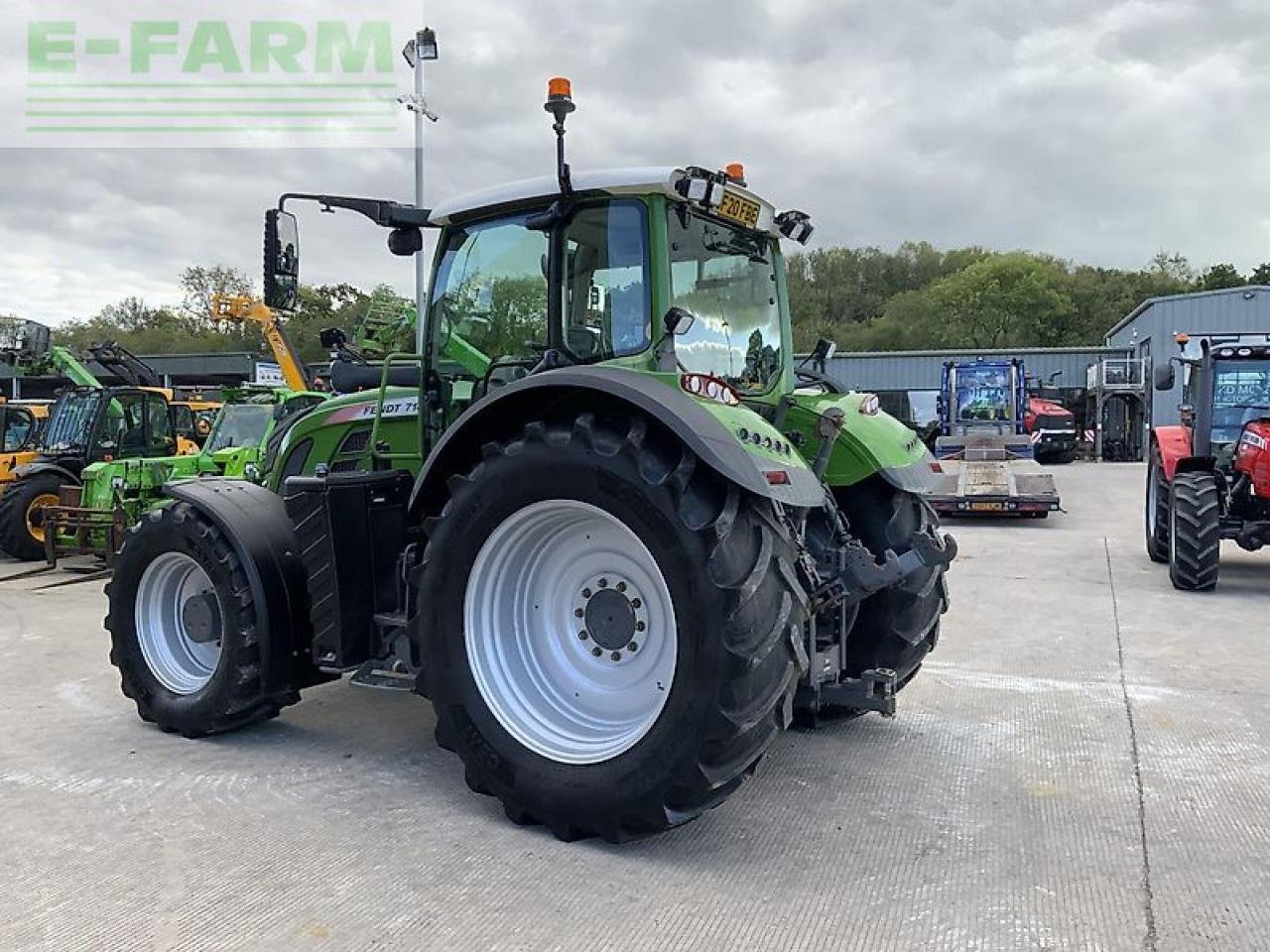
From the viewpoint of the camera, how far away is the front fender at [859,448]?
15.1 feet

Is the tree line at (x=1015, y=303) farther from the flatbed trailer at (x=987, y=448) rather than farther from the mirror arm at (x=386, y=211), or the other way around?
the mirror arm at (x=386, y=211)

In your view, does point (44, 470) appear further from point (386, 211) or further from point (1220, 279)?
point (1220, 279)

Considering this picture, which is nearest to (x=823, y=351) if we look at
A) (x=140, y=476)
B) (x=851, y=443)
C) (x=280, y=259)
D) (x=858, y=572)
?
(x=851, y=443)

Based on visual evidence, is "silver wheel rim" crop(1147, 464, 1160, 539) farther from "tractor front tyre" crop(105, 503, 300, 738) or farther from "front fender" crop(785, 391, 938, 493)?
"tractor front tyre" crop(105, 503, 300, 738)

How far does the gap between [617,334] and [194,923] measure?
8.04 feet

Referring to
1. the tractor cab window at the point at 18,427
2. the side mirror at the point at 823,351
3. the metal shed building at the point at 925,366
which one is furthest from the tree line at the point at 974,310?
the side mirror at the point at 823,351

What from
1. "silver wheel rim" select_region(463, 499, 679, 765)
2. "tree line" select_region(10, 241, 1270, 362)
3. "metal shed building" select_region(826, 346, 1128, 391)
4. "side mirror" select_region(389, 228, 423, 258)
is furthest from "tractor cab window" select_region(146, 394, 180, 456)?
"tree line" select_region(10, 241, 1270, 362)

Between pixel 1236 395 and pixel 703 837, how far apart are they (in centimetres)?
884

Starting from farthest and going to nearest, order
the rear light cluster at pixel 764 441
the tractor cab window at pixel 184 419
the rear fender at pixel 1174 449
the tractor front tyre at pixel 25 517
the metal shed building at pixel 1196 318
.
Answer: the metal shed building at pixel 1196 318 < the tractor cab window at pixel 184 419 < the tractor front tyre at pixel 25 517 < the rear fender at pixel 1174 449 < the rear light cluster at pixel 764 441

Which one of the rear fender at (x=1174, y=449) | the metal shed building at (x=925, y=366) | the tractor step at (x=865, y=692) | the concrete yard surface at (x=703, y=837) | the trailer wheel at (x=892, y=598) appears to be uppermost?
the metal shed building at (x=925, y=366)

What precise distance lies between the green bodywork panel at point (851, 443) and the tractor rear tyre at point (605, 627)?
4.13 feet

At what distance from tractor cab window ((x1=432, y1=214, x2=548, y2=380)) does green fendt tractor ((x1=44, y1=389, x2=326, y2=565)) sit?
5.95m

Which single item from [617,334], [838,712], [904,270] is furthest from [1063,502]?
[904,270]

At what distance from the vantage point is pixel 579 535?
3.83 meters
